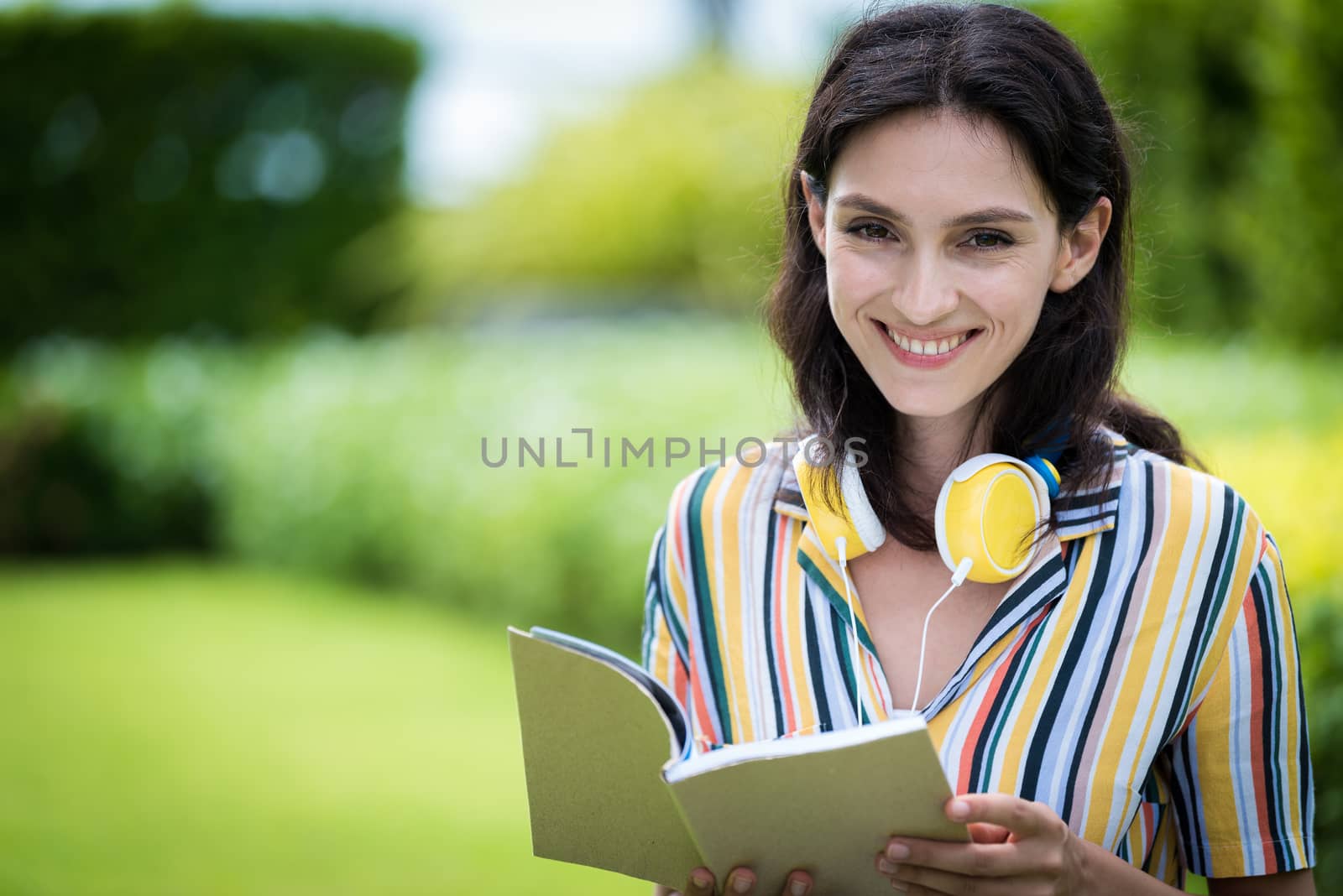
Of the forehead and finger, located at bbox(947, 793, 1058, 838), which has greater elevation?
the forehead

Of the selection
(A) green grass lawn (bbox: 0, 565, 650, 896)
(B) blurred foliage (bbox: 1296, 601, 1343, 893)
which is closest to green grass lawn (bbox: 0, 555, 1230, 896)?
(A) green grass lawn (bbox: 0, 565, 650, 896)

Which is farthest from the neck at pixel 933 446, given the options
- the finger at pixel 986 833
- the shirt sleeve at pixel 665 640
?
the finger at pixel 986 833

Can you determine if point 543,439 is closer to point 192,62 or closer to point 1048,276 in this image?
point 1048,276

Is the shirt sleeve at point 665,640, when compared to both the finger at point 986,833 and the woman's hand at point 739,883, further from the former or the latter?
the finger at point 986,833

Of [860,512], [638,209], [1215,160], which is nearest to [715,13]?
[638,209]

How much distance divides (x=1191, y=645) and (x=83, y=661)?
543cm

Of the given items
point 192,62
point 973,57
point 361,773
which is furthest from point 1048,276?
point 192,62

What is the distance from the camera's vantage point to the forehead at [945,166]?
137 cm

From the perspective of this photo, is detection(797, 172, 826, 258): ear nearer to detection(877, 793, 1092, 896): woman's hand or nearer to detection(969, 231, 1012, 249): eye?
detection(969, 231, 1012, 249): eye

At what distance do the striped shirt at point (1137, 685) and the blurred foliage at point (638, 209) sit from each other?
8.00m

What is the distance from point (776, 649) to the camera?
154 centimetres

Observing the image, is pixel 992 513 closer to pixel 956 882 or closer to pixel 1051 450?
pixel 1051 450

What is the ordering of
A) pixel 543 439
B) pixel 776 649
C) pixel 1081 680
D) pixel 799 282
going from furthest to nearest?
pixel 543 439
pixel 799 282
pixel 776 649
pixel 1081 680

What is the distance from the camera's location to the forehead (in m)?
1.37
